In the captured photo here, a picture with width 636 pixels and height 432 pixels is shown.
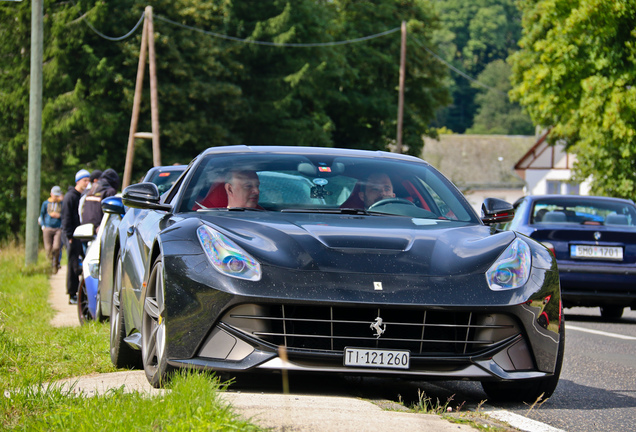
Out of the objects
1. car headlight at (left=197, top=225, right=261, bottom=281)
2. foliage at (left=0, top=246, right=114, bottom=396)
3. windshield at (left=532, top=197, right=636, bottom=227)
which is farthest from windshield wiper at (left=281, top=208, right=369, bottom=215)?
windshield at (left=532, top=197, right=636, bottom=227)

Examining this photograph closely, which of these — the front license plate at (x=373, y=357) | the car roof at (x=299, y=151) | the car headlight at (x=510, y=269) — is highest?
the car roof at (x=299, y=151)

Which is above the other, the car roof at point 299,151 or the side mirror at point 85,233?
the car roof at point 299,151

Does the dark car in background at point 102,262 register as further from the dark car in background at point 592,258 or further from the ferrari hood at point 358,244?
the dark car in background at point 592,258

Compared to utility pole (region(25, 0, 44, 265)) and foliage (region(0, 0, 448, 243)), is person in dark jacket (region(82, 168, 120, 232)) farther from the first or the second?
foliage (region(0, 0, 448, 243))

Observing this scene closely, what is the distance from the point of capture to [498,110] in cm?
12269

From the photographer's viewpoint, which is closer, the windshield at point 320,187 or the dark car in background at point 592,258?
the windshield at point 320,187

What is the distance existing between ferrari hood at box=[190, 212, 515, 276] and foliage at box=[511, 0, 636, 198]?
25.3m

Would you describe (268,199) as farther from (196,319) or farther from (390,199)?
(196,319)

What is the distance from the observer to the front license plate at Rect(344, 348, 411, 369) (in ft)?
16.0

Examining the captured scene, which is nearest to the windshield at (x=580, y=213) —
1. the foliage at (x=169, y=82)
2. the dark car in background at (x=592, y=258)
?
the dark car in background at (x=592, y=258)

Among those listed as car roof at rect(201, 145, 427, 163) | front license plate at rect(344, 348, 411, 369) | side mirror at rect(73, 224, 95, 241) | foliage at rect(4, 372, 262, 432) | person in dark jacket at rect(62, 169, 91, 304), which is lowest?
person in dark jacket at rect(62, 169, 91, 304)

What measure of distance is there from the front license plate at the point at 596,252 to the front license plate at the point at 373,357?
836cm

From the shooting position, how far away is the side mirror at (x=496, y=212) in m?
6.29

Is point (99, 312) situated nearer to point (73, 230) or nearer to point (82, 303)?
point (82, 303)
